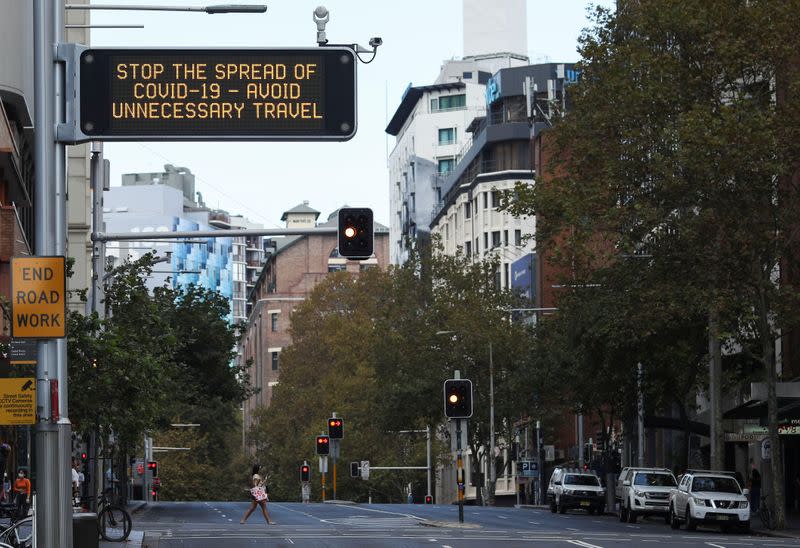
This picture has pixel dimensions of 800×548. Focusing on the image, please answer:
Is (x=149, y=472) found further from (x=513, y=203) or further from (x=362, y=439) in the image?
(x=513, y=203)

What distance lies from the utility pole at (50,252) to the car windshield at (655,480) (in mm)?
36371

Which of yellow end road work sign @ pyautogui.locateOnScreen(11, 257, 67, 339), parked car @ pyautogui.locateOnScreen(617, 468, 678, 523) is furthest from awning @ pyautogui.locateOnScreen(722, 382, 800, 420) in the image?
yellow end road work sign @ pyautogui.locateOnScreen(11, 257, 67, 339)

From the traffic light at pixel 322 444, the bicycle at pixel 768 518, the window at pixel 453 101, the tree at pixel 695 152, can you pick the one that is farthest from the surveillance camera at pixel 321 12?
the window at pixel 453 101

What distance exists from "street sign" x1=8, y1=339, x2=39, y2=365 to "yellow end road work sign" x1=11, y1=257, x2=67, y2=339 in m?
0.71

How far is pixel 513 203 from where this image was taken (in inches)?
1978

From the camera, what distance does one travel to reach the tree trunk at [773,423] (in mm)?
44438

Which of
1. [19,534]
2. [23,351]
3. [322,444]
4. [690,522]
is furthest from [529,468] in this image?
[23,351]

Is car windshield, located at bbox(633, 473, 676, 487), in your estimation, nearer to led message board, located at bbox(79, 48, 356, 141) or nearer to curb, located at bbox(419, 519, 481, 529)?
curb, located at bbox(419, 519, 481, 529)

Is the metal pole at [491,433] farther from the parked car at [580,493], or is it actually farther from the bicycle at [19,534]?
the bicycle at [19,534]

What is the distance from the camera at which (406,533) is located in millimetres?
38125

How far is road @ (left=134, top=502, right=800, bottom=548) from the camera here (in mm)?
33469

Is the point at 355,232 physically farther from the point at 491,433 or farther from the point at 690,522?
the point at 491,433

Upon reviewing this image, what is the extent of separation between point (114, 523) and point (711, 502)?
1632 cm

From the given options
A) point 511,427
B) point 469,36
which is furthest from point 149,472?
point 469,36
